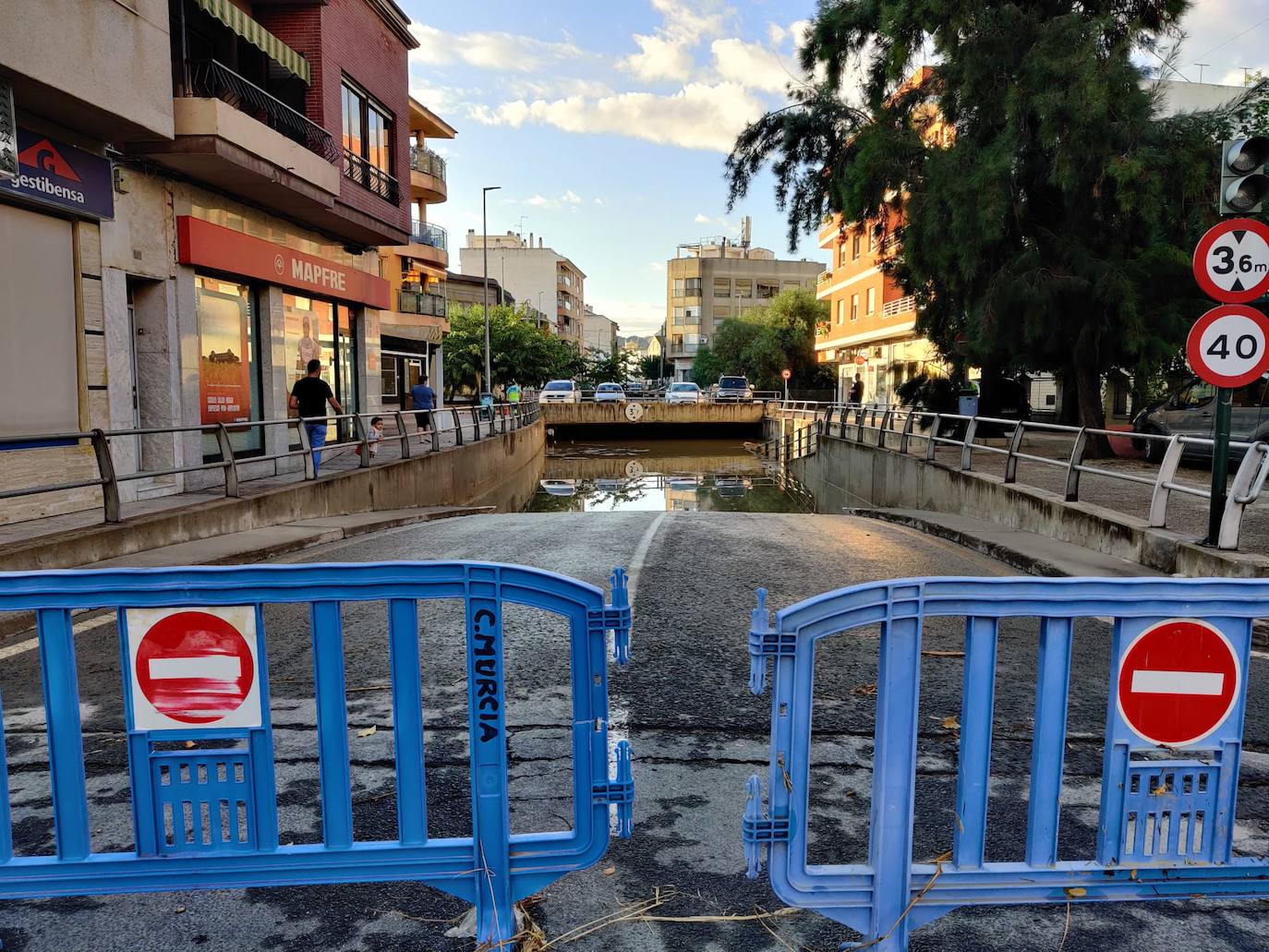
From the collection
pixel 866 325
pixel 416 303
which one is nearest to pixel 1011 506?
pixel 416 303

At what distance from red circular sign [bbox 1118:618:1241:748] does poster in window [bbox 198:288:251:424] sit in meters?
13.7

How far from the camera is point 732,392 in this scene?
1978 inches

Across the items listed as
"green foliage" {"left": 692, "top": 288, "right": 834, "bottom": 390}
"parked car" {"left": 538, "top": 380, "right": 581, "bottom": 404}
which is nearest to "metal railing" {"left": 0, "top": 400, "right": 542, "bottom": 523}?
"parked car" {"left": 538, "top": 380, "right": 581, "bottom": 404}

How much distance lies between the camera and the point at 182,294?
13148 millimetres

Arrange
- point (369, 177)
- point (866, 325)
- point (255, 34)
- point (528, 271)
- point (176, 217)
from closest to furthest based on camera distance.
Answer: point (176, 217) < point (255, 34) < point (369, 177) < point (866, 325) < point (528, 271)

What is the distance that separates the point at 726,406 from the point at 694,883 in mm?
44866

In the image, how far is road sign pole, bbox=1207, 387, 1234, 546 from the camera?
7.17 m

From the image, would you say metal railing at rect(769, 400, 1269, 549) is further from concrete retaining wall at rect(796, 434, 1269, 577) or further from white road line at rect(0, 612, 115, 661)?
white road line at rect(0, 612, 115, 661)

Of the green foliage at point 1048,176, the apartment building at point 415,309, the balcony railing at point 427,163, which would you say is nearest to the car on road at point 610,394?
the apartment building at point 415,309

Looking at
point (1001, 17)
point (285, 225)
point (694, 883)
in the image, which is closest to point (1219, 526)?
point (694, 883)

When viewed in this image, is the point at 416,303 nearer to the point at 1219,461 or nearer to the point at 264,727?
the point at 1219,461

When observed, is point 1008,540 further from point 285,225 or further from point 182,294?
point 285,225

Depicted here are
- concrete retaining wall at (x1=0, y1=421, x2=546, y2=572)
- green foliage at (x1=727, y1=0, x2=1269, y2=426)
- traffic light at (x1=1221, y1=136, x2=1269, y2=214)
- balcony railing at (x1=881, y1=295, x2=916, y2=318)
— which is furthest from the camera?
balcony railing at (x1=881, y1=295, x2=916, y2=318)

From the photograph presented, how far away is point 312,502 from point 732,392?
3925 cm
